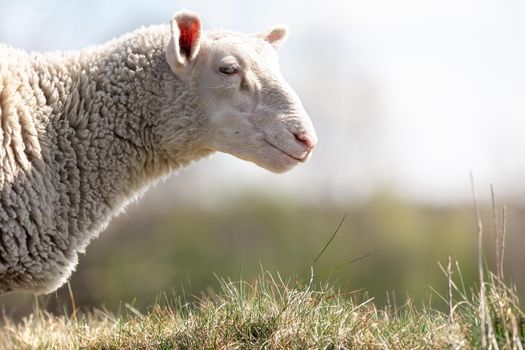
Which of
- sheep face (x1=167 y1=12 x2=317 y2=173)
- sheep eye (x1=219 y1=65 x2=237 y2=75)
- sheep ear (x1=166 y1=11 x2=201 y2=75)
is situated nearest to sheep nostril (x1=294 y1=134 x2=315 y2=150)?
sheep face (x1=167 y1=12 x2=317 y2=173)

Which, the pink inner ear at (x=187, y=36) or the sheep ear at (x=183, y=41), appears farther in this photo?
the pink inner ear at (x=187, y=36)

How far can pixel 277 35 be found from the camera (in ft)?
18.7

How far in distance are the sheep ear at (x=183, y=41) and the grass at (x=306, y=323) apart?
1.41m

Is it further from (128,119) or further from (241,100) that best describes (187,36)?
(128,119)

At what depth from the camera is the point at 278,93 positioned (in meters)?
4.99

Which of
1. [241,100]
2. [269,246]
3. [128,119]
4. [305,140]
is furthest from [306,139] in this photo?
[269,246]

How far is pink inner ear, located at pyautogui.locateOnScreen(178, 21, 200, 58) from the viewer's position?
199 inches

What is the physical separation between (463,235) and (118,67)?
23020 millimetres

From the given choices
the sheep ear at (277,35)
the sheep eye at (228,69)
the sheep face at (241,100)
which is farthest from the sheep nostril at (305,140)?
the sheep ear at (277,35)

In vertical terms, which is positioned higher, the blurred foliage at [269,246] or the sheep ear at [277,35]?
the sheep ear at [277,35]

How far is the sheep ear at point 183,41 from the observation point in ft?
16.3

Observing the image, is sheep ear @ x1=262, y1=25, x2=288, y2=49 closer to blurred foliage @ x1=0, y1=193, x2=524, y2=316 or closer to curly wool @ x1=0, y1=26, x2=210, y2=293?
curly wool @ x1=0, y1=26, x2=210, y2=293

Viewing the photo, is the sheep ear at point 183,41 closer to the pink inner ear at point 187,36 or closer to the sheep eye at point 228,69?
the pink inner ear at point 187,36

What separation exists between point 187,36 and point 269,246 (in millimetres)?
20354
